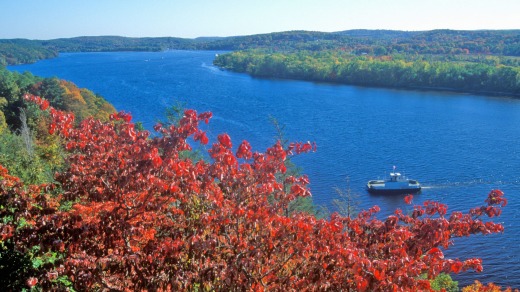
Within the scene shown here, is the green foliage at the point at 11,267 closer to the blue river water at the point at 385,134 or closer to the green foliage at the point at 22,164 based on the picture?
the green foliage at the point at 22,164

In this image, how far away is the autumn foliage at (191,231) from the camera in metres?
4.02

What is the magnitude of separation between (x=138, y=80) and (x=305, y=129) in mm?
32576

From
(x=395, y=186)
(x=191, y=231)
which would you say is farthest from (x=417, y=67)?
(x=191, y=231)

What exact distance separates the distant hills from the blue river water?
45.5 meters

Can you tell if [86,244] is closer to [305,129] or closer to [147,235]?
[147,235]

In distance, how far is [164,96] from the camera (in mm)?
45969

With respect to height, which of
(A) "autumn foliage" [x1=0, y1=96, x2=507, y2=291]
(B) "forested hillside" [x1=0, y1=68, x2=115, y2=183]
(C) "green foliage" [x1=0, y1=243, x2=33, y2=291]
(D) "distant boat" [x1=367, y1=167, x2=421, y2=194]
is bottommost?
(D) "distant boat" [x1=367, y1=167, x2=421, y2=194]

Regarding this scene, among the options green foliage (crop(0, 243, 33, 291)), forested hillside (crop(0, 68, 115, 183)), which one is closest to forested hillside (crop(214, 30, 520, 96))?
forested hillside (crop(0, 68, 115, 183))

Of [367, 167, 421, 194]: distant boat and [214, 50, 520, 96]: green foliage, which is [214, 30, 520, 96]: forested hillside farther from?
[367, 167, 421, 194]: distant boat

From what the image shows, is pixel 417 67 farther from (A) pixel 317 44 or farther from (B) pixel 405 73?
(A) pixel 317 44

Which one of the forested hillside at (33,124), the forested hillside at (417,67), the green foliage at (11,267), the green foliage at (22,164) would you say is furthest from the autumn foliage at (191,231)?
the forested hillside at (417,67)

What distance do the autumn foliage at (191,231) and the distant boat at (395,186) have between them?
60.5 ft

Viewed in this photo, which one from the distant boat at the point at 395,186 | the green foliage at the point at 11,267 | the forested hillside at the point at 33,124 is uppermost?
→ the green foliage at the point at 11,267

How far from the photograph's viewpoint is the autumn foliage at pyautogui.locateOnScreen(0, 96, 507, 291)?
4.02 m
